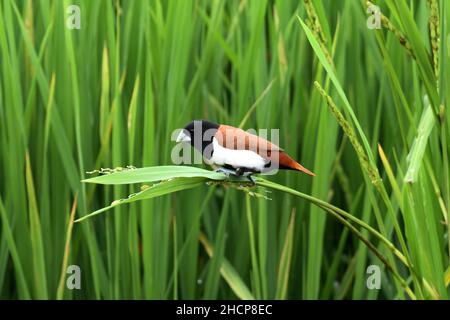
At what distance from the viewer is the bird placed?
92cm

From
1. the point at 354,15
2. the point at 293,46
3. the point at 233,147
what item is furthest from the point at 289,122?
the point at 233,147

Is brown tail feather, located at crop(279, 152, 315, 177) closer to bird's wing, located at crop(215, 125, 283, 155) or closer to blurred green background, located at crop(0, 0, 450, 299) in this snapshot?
bird's wing, located at crop(215, 125, 283, 155)

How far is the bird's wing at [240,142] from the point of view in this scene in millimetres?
945

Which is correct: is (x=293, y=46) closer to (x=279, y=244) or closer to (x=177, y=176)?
(x=279, y=244)

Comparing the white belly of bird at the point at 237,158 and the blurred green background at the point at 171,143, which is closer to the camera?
the white belly of bird at the point at 237,158

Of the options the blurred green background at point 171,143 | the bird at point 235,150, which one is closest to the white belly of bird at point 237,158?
the bird at point 235,150

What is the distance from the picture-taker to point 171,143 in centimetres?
135

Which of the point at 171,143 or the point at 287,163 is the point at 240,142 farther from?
the point at 171,143

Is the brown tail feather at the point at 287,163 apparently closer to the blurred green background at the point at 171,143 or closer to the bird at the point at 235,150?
the bird at the point at 235,150

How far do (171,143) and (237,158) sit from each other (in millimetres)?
445

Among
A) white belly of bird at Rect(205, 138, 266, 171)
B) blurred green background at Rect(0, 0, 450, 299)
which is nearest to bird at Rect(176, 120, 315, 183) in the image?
white belly of bird at Rect(205, 138, 266, 171)

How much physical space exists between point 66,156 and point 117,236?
0.61ft

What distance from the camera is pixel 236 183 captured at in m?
0.86
